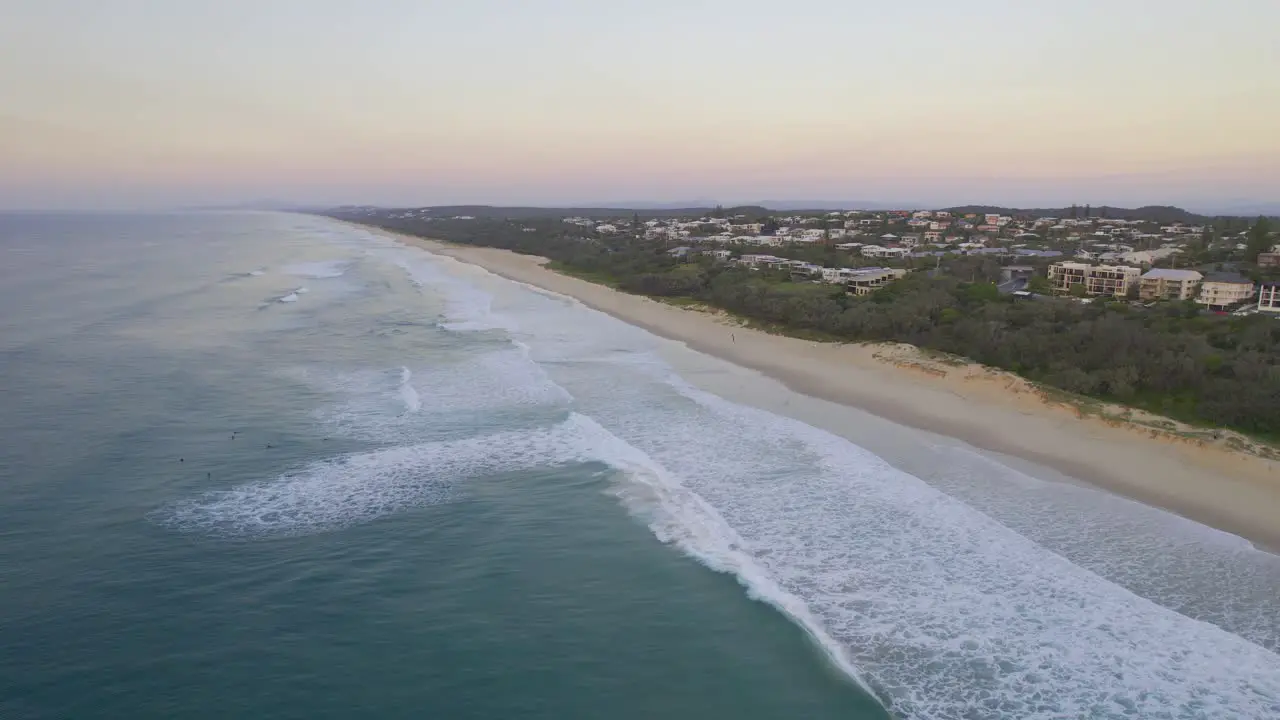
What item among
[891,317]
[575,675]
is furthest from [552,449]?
[891,317]

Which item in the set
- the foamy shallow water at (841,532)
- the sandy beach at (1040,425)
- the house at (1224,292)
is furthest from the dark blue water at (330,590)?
the house at (1224,292)

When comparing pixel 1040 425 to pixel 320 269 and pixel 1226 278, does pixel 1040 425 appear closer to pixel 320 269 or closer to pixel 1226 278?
pixel 1226 278

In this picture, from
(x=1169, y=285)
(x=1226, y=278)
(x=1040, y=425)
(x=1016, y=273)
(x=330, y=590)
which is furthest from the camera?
(x=1016, y=273)

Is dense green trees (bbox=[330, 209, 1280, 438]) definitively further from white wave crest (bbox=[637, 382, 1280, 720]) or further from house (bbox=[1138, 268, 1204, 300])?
white wave crest (bbox=[637, 382, 1280, 720])

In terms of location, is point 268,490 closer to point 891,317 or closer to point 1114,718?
point 1114,718

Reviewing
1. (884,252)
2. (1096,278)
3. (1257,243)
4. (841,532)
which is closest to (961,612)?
(841,532)
